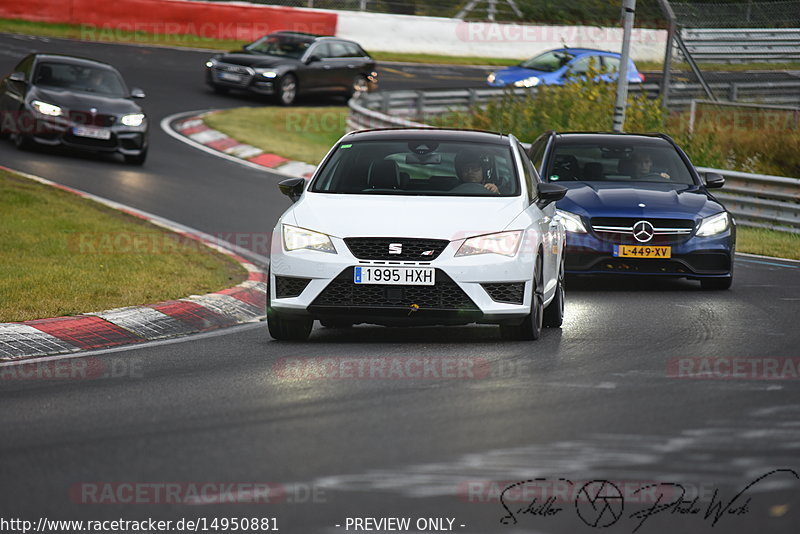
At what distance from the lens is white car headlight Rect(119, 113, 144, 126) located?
22.4 m

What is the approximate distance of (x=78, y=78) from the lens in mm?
23188

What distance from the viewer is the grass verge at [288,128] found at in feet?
88.7

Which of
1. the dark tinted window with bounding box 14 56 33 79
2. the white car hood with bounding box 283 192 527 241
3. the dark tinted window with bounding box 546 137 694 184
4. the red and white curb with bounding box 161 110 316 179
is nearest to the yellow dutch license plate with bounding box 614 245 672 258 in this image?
the dark tinted window with bounding box 546 137 694 184

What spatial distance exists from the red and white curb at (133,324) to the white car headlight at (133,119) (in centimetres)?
981

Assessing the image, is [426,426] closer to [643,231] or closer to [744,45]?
[643,231]

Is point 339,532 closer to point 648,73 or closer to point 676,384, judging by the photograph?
point 676,384

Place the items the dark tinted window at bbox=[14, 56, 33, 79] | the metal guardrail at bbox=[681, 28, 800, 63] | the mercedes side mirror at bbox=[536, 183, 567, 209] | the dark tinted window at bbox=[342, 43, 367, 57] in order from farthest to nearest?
the dark tinted window at bbox=[342, 43, 367, 57]
the metal guardrail at bbox=[681, 28, 800, 63]
the dark tinted window at bbox=[14, 56, 33, 79]
the mercedes side mirror at bbox=[536, 183, 567, 209]

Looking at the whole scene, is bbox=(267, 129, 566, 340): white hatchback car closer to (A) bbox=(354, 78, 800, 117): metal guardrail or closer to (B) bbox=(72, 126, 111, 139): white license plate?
(B) bbox=(72, 126, 111, 139): white license plate

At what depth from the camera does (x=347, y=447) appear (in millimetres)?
6574

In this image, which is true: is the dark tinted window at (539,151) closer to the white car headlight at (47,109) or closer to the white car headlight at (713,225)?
the white car headlight at (713,225)

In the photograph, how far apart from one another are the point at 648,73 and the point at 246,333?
32.4 metres

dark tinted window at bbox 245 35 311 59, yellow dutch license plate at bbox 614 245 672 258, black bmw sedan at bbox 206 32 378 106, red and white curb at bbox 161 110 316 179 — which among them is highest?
yellow dutch license plate at bbox 614 245 672 258

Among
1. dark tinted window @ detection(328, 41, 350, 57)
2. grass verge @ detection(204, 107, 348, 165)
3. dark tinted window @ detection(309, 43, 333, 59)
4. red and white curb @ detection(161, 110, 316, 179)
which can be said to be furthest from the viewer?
dark tinted window @ detection(328, 41, 350, 57)

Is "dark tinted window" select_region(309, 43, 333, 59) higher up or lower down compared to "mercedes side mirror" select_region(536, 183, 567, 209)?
lower down
